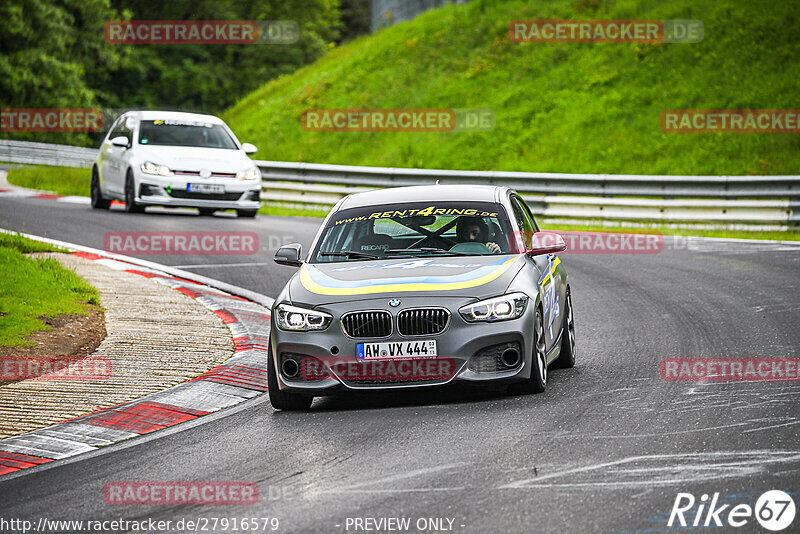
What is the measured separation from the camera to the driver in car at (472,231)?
9.12 m

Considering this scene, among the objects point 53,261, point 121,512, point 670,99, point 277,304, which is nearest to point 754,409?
point 277,304

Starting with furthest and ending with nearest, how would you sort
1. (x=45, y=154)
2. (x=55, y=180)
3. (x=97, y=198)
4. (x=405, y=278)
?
(x=45, y=154), (x=55, y=180), (x=97, y=198), (x=405, y=278)

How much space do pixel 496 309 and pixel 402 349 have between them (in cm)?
70

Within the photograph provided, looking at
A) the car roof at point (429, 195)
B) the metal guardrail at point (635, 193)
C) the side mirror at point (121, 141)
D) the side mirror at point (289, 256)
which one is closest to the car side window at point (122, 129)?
the side mirror at point (121, 141)

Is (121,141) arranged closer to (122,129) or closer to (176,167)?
(176,167)

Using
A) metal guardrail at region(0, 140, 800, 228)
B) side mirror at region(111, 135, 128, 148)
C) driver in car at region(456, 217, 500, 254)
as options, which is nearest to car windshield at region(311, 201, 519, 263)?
driver in car at region(456, 217, 500, 254)

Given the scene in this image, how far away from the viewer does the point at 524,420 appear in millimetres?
7473

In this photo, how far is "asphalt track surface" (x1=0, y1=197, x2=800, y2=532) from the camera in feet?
18.5

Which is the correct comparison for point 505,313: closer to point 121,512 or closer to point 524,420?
point 524,420

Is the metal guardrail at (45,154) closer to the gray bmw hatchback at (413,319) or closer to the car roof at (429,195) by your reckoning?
the car roof at (429,195)

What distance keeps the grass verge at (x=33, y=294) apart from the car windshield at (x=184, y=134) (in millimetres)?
7888

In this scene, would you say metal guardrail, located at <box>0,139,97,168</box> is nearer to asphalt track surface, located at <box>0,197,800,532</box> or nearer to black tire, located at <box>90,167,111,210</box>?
black tire, located at <box>90,167,111,210</box>

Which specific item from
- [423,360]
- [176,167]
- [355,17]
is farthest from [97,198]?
[355,17]

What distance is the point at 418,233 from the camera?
925 cm
